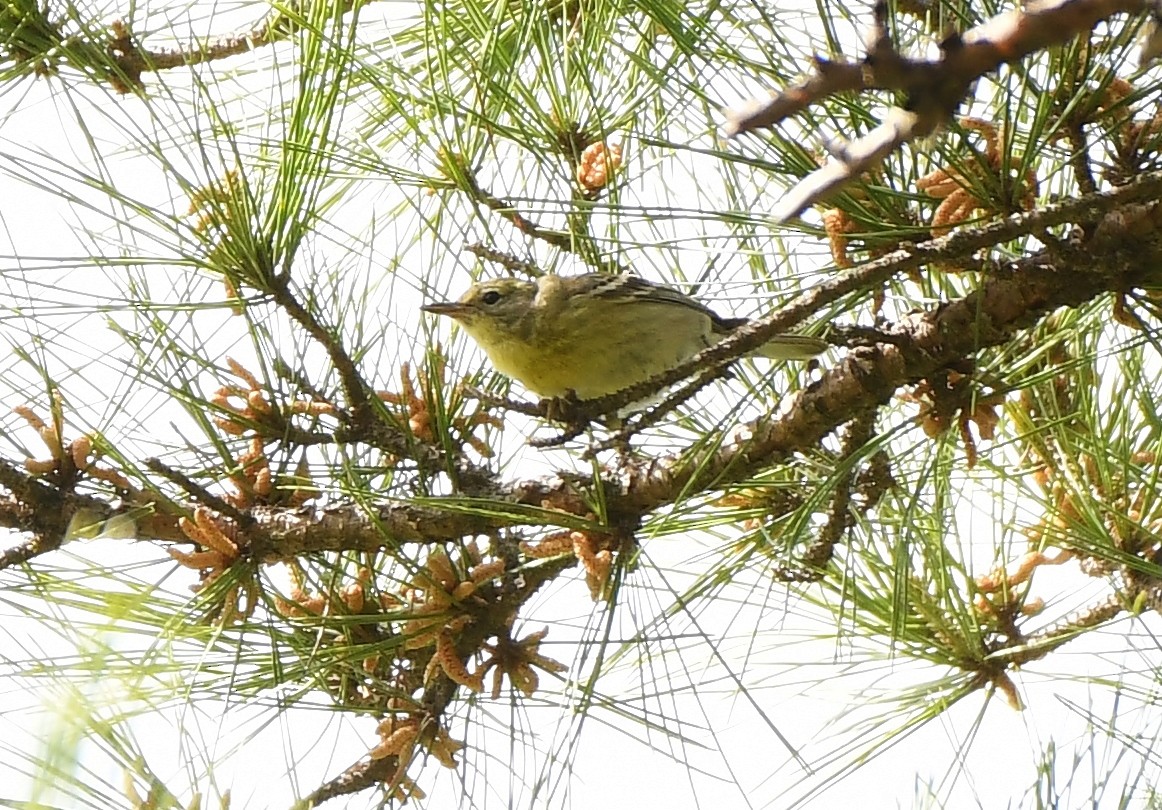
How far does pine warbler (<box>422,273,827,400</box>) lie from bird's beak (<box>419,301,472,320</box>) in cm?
15

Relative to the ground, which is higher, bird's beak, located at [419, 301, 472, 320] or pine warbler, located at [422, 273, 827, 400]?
pine warbler, located at [422, 273, 827, 400]

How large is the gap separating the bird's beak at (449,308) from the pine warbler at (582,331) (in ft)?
0.48

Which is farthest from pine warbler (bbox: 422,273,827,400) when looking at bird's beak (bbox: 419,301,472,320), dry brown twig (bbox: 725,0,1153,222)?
dry brown twig (bbox: 725,0,1153,222)

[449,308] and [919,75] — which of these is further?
[449,308]

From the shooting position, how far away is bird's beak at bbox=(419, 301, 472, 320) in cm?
269

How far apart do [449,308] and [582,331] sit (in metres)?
0.56

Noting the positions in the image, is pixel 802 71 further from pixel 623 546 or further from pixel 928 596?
pixel 928 596

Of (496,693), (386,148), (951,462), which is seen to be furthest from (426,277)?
(951,462)

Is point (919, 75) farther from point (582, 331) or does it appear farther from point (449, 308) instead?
point (582, 331)

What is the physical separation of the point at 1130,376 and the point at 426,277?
1.42 metres

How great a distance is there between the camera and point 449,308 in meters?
2.75

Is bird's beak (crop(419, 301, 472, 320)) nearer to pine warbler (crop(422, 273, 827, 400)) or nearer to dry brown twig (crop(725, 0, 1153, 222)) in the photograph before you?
pine warbler (crop(422, 273, 827, 400))

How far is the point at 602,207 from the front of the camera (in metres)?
1.72

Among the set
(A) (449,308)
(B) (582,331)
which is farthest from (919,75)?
(B) (582,331)
